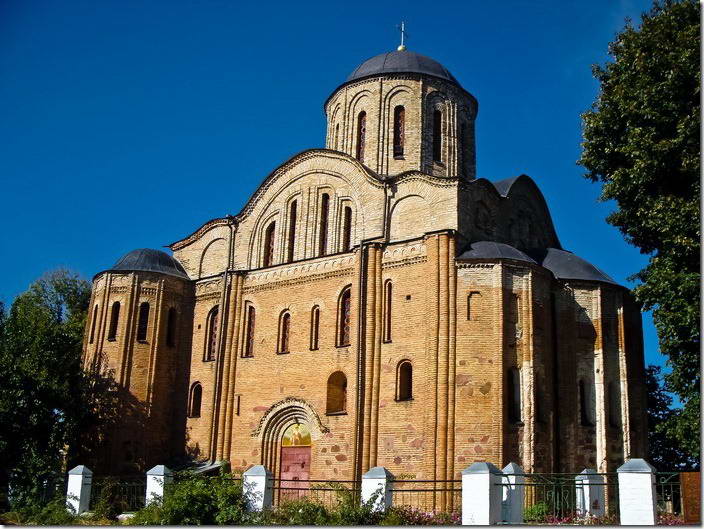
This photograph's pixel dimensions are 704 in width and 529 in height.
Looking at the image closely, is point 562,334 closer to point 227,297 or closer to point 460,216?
point 460,216

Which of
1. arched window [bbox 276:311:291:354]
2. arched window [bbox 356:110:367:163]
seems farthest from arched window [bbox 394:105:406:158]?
arched window [bbox 276:311:291:354]

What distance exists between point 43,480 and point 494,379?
1103 cm

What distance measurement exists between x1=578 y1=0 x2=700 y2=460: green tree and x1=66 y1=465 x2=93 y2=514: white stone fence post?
39.2 feet

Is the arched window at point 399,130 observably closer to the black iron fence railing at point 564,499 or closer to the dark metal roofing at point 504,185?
the dark metal roofing at point 504,185

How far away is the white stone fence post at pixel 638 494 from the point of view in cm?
1138

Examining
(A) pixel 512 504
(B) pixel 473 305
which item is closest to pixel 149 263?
(B) pixel 473 305

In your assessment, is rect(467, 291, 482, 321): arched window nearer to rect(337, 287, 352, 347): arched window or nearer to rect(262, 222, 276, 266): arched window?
rect(337, 287, 352, 347): arched window

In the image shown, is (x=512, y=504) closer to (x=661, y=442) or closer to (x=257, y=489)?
(x=257, y=489)

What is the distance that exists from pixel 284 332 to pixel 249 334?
4.18 feet

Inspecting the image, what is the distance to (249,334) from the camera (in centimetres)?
2294

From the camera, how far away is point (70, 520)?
16.1 meters

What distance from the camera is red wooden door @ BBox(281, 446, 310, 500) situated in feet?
67.4

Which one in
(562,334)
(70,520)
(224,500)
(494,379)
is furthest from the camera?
(562,334)

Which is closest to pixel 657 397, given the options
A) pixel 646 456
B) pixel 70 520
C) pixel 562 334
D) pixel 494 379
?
pixel 646 456
